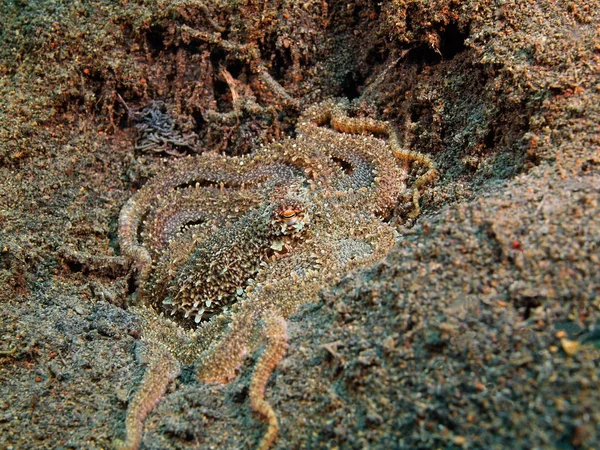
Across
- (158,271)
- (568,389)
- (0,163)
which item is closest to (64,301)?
(158,271)

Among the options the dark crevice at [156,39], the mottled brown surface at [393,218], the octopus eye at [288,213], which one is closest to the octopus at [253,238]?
the octopus eye at [288,213]

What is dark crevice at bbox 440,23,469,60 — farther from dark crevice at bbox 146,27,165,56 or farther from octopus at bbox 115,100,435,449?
dark crevice at bbox 146,27,165,56

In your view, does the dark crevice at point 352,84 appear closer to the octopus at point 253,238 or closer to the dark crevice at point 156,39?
the octopus at point 253,238

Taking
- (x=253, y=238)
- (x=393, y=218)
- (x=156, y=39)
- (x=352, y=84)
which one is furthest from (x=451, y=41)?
(x=156, y=39)

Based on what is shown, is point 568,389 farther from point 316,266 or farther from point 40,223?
point 40,223

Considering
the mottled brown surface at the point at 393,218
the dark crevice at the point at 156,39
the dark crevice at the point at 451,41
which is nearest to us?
the mottled brown surface at the point at 393,218

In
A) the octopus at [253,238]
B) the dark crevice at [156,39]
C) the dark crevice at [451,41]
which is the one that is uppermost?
the dark crevice at [451,41]
